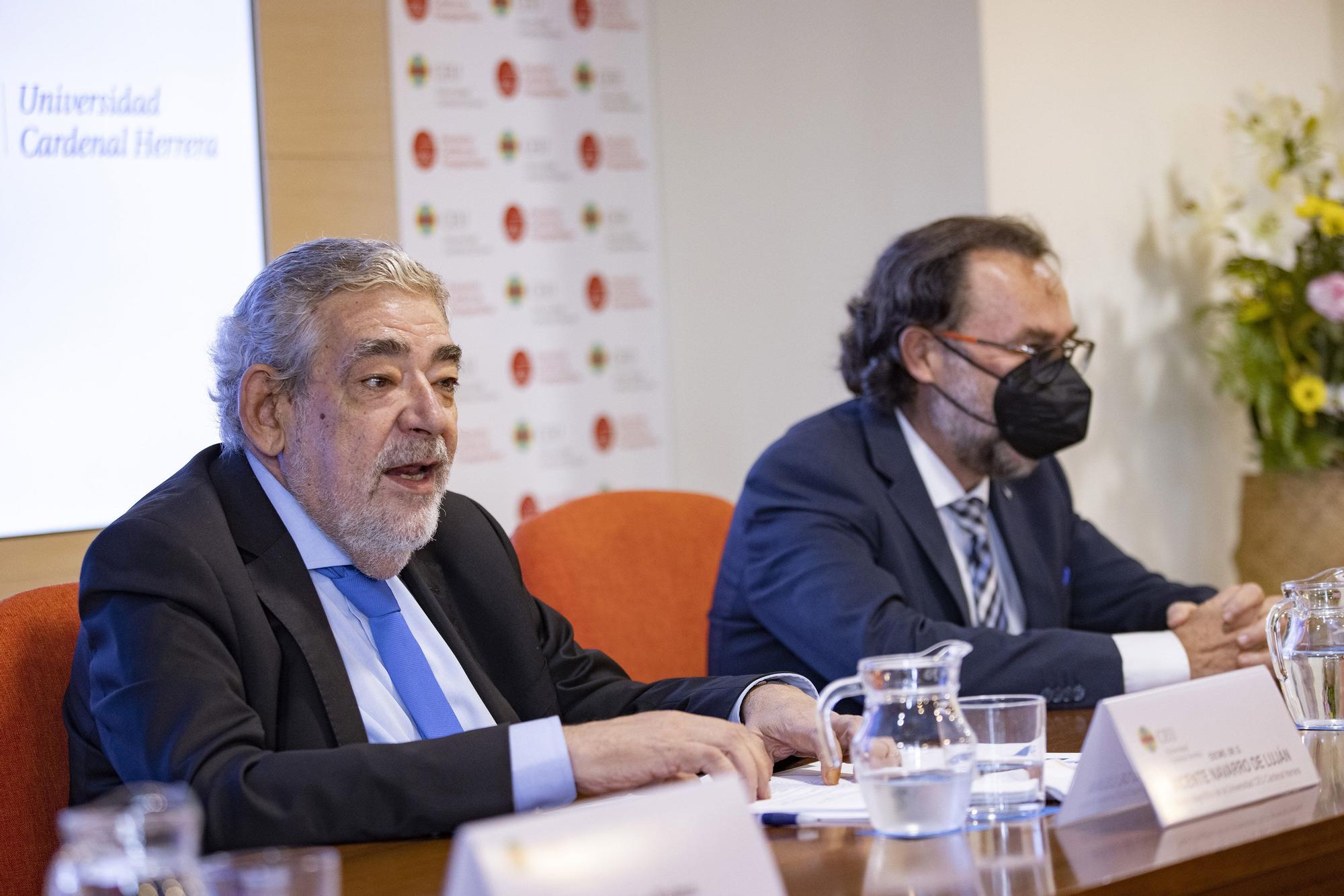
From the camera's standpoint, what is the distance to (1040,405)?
9.23ft

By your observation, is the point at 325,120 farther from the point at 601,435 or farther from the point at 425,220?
the point at 601,435

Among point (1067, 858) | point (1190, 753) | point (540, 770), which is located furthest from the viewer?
point (540, 770)

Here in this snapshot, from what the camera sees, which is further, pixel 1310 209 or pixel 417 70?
pixel 417 70

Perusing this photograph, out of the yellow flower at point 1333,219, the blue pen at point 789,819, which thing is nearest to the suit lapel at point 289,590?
the blue pen at point 789,819

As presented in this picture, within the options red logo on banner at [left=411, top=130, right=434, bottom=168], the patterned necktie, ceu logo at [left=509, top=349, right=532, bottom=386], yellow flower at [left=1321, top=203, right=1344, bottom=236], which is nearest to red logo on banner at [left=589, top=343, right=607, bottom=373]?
ceu logo at [left=509, top=349, right=532, bottom=386]

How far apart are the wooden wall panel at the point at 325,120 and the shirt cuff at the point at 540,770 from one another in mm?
2560

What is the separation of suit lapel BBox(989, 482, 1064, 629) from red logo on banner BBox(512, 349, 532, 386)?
1.94 meters

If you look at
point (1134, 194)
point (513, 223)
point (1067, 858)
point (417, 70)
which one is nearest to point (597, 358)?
Result: point (513, 223)

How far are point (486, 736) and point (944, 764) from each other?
20.3 inches

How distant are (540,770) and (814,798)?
29cm

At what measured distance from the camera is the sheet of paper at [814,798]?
4.78 ft

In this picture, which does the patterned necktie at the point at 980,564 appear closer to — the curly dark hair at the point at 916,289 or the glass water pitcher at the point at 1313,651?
the curly dark hair at the point at 916,289

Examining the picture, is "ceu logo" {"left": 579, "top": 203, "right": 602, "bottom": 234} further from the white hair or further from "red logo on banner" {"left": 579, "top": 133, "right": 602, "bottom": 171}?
the white hair

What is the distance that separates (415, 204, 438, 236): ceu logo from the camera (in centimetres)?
425
